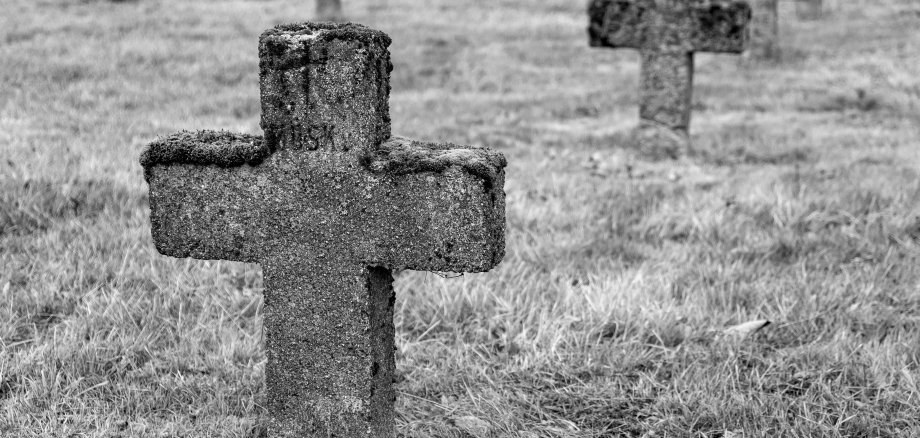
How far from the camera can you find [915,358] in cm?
349

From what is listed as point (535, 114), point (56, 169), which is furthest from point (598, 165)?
point (56, 169)

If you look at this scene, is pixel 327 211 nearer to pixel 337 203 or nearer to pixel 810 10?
pixel 337 203

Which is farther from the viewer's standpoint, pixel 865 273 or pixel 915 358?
pixel 865 273

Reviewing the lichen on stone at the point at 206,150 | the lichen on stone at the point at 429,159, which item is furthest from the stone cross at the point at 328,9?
the lichen on stone at the point at 429,159

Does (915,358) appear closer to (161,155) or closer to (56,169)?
(161,155)

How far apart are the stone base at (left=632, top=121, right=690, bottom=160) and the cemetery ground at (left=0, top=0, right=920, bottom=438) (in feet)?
0.46

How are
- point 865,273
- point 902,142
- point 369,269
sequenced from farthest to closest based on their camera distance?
point 902,142 → point 865,273 → point 369,269

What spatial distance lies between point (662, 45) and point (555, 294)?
4.73 meters

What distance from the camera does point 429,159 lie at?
7.82 ft

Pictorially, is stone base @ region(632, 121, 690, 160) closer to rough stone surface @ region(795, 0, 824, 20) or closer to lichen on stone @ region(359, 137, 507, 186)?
lichen on stone @ region(359, 137, 507, 186)

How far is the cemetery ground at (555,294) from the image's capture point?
3165mm

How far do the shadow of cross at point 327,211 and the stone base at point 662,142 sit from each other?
5.75 metres

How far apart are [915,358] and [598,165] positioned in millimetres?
3828

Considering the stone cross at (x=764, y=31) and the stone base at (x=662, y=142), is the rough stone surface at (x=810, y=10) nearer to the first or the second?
the stone cross at (x=764, y=31)
